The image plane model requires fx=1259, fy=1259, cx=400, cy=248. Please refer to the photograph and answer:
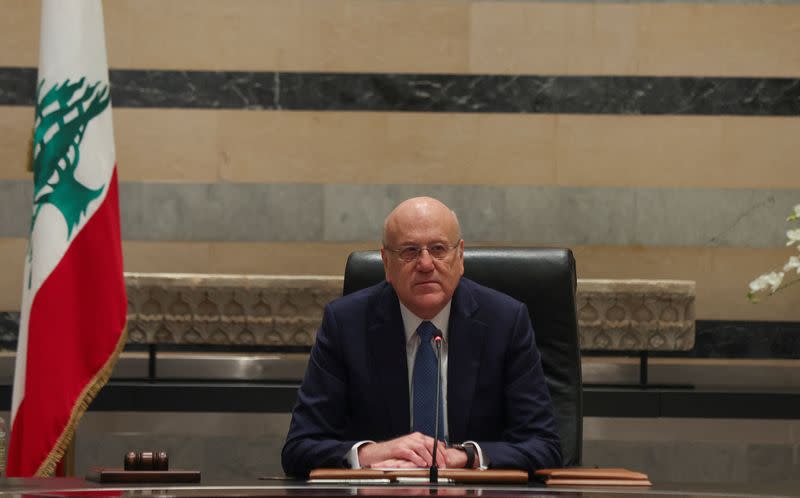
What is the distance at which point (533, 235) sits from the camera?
6.69 m

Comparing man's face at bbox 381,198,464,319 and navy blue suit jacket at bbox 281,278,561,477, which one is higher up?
man's face at bbox 381,198,464,319

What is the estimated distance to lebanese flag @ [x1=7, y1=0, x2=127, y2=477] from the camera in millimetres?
4809

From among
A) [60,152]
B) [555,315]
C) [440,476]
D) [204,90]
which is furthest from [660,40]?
[440,476]

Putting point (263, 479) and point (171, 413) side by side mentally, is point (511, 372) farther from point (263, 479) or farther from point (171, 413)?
point (171, 413)

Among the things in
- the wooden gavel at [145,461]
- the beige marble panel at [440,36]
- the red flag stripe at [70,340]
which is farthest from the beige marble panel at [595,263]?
the wooden gavel at [145,461]

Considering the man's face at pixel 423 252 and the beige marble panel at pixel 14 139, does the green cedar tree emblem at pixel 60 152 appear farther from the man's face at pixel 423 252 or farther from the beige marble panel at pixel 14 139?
the man's face at pixel 423 252

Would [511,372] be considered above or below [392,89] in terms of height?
below

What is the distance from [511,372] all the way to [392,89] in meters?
3.37

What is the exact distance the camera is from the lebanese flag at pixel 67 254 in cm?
481

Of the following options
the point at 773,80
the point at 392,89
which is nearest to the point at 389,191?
the point at 392,89

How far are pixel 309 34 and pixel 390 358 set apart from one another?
3.45 m

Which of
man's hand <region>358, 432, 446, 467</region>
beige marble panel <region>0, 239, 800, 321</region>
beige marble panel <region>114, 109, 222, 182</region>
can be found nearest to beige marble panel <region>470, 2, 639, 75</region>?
beige marble panel <region>0, 239, 800, 321</region>

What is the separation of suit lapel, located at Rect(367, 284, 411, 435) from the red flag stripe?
1.75m

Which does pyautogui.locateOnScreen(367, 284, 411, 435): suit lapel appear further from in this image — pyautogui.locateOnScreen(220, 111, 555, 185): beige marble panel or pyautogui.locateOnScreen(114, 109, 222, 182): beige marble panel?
pyautogui.locateOnScreen(114, 109, 222, 182): beige marble panel
